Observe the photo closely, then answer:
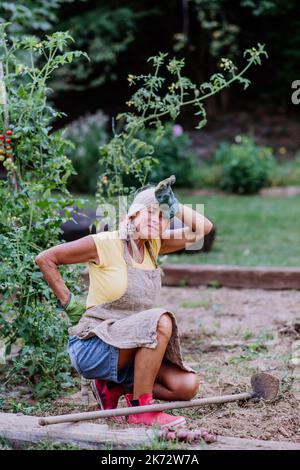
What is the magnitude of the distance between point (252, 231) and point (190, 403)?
21.1ft

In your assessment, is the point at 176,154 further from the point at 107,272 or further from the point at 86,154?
the point at 107,272

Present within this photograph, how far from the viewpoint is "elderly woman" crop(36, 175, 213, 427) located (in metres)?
3.43

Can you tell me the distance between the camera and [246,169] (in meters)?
12.6

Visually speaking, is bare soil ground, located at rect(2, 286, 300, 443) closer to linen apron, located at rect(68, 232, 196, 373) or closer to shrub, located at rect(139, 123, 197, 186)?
linen apron, located at rect(68, 232, 196, 373)

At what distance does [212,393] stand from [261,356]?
0.75 m

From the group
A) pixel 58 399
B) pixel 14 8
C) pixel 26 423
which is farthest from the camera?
pixel 14 8

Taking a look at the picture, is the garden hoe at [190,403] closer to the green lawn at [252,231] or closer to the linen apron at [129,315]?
the linen apron at [129,315]

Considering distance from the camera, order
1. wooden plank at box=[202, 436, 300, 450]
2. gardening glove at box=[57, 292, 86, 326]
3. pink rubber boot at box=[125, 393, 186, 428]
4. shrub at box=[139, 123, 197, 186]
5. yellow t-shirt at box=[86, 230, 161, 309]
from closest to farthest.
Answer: wooden plank at box=[202, 436, 300, 450]
pink rubber boot at box=[125, 393, 186, 428]
yellow t-shirt at box=[86, 230, 161, 309]
gardening glove at box=[57, 292, 86, 326]
shrub at box=[139, 123, 197, 186]

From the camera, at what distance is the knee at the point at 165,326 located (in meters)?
3.38

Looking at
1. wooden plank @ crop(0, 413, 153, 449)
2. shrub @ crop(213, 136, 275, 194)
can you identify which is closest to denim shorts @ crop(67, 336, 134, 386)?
wooden plank @ crop(0, 413, 153, 449)

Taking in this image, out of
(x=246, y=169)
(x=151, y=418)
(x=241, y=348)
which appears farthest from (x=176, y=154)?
(x=151, y=418)

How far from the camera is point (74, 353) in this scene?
355 centimetres
